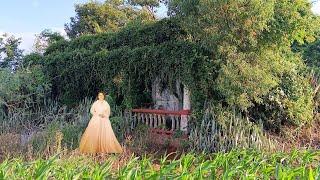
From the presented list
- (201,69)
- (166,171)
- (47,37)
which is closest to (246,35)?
(201,69)

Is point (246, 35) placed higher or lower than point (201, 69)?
higher

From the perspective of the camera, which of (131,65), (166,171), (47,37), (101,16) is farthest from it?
(101,16)

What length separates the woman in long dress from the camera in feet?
31.1

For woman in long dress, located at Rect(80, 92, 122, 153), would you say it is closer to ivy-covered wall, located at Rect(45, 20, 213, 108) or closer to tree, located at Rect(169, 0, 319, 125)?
ivy-covered wall, located at Rect(45, 20, 213, 108)

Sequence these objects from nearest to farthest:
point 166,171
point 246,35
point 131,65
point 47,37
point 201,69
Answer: point 166,171, point 246,35, point 201,69, point 131,65, point 47,37

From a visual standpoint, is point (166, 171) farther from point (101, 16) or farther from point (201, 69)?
point (101, 16)

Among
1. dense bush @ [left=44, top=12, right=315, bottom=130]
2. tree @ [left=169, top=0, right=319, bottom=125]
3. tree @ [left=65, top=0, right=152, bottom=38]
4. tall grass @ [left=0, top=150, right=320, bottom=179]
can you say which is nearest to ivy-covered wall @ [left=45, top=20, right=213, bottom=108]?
dense bush @ [left=44, top=12, right=315, bottom=130]

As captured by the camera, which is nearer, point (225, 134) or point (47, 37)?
point (225, 134)

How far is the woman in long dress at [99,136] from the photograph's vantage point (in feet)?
31.1

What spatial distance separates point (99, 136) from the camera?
31.8ft

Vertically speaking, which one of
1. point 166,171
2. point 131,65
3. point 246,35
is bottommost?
point 166,171

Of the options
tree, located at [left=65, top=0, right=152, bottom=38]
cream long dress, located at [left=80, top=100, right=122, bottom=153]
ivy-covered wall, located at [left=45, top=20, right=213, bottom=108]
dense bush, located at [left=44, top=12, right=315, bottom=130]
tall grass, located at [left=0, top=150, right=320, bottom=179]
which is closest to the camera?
tall grass, located at [left=0, top=150, right=320, bottom=179]

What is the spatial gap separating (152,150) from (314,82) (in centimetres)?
516

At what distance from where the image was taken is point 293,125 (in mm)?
11805
